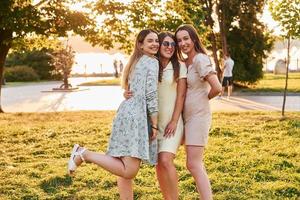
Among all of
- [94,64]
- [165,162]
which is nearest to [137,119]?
[165,162]

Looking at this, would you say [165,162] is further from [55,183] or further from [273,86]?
[273,86]

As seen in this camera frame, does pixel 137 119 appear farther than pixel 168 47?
No

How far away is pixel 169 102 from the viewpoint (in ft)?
18.6

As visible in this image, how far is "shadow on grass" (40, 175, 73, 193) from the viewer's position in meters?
7.32

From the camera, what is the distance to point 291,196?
6.79 metres

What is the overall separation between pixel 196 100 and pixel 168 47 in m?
0.60

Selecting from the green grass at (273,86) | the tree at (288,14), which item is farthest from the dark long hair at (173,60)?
the green grass at (273,86)

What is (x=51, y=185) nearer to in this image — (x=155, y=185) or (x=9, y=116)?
(x=155, y=185)

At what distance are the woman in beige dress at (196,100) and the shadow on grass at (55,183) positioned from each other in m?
2.25

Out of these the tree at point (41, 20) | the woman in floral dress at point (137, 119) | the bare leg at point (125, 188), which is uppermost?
the tree at point (41, 20)

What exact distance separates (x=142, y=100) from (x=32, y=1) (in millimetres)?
10676

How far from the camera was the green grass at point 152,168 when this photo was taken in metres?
7.06

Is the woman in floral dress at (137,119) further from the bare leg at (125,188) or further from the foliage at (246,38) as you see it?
the foliage at (246,38)

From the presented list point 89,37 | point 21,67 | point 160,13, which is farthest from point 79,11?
point 21,67
